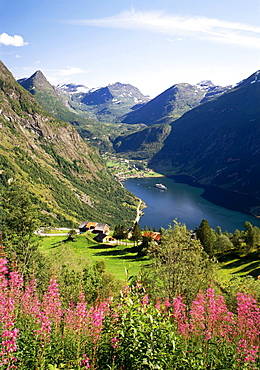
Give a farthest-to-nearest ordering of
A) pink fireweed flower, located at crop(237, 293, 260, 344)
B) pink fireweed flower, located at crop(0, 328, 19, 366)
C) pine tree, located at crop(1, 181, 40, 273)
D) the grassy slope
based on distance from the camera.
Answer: the grassy slope → pine tree, located at crop(1, 181, 40, 273) → pink fireweed flower, located at crop(237, 293, 260, 344) → pink fireweed flower, located at crop(0, 328, 19, 366)

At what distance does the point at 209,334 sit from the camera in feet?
28.8

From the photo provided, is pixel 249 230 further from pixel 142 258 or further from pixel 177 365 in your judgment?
pixel 177 365

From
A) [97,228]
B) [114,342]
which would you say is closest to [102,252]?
[97,228]

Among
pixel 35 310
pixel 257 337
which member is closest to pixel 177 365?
pixel 257 337

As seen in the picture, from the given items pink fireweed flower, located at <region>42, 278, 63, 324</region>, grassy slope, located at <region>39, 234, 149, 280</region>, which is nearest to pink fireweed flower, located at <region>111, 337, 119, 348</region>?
pink fireweed flower, located at <region>42, 278, 63, 324</region>

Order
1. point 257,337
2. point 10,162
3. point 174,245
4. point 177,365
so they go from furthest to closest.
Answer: point 10,162, point 174,245, point 257,337, point 177,365

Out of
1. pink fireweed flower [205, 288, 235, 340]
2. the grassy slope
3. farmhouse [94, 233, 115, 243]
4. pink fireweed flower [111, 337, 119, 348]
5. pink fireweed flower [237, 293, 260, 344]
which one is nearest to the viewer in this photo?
pink fireweed flower [111, 337, 119, 348]

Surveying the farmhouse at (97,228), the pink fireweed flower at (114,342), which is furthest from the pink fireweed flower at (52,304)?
the farmhouse at (97,228)

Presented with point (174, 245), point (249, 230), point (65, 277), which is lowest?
point (249, 230)

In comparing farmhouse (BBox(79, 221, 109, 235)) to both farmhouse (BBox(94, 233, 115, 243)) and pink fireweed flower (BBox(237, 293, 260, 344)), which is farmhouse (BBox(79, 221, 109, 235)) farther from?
pink fireweed flower (BBox(237, 293, 260, 344))

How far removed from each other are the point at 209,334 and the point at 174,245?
12398 millimetres

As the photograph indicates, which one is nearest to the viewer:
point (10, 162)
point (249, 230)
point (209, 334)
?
point (209, 334)

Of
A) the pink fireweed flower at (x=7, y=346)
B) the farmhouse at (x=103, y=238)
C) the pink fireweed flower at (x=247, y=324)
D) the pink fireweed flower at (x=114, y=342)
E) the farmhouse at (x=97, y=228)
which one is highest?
the pink fireweed flower at (x=7, y=346)

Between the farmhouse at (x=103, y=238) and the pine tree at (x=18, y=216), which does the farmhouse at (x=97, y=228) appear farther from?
the pine tree at (x=18, y=216)
